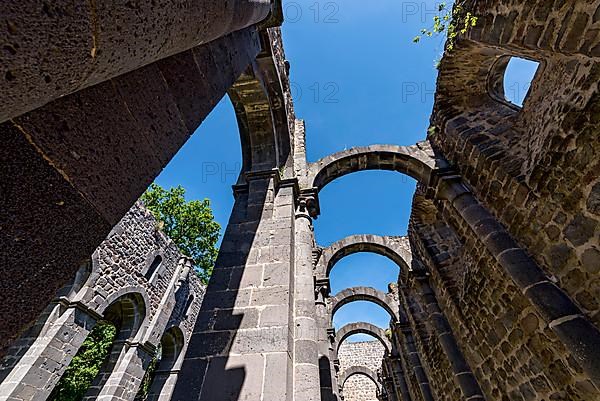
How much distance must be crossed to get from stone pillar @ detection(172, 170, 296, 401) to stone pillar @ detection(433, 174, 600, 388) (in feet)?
8.51

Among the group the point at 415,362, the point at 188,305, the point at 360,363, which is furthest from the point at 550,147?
the point at 360,363

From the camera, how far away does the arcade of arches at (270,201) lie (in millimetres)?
1042

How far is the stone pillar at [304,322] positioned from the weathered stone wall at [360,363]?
17.7 metres

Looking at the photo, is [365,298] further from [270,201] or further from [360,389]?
[360,389]

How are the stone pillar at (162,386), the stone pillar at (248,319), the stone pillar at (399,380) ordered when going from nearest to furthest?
1. the stone pillar at (248,319)
2. the stone pillar at (162,386)
3. the stone pillar at (399,380)

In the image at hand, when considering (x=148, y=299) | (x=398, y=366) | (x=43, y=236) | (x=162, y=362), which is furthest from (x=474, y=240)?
(x=162, y=362)

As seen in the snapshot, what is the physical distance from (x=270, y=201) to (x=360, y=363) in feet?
61.6

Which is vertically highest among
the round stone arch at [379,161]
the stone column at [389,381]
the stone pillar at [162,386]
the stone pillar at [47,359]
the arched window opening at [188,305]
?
the arched window opening at [188,305]

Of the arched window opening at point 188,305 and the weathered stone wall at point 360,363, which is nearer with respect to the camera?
the arched window opening at point 188,305

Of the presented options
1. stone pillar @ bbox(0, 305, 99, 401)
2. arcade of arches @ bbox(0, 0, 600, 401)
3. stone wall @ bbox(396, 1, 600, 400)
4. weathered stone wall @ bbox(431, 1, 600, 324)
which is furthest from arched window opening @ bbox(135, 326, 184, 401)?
weathered stone wall @ bbox(431, 1, 600, 324)

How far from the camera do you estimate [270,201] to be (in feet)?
14.3

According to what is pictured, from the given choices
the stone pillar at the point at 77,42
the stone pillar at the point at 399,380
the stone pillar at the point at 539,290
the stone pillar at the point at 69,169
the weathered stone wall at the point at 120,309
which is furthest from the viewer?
the stone pillar at the point at 399,380

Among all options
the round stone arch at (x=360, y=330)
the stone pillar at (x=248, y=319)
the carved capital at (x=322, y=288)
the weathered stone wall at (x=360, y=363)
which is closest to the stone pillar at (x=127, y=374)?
the carved capital at (x=322, y=288)

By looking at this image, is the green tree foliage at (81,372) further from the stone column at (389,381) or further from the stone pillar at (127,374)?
the stone column at (389,381)
